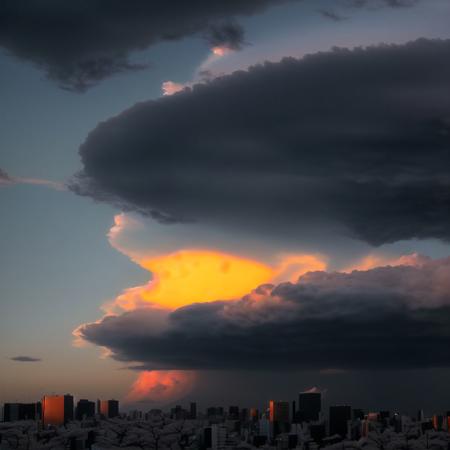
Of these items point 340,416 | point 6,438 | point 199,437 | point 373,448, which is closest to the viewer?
point 373,448

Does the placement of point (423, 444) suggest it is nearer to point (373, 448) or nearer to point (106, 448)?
point (373, 448)

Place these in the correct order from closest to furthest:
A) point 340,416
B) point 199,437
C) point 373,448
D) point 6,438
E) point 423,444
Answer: point 373,448 → point 423,444 → point 6,438 → point 199,437 → point 340,416

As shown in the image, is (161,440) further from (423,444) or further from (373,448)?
(423,444)

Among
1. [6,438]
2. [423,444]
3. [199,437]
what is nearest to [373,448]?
[423,444]

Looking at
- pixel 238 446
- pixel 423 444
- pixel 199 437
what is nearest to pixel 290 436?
pixel 199 437

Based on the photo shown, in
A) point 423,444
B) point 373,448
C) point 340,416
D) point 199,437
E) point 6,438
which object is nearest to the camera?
point 373,448

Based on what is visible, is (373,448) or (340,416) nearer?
(373,448)

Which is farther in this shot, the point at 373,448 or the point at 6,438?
the point at 6,438

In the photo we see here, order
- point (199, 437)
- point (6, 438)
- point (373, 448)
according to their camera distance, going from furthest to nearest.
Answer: point (199, 437), point (6, 438), point (373, 448)
